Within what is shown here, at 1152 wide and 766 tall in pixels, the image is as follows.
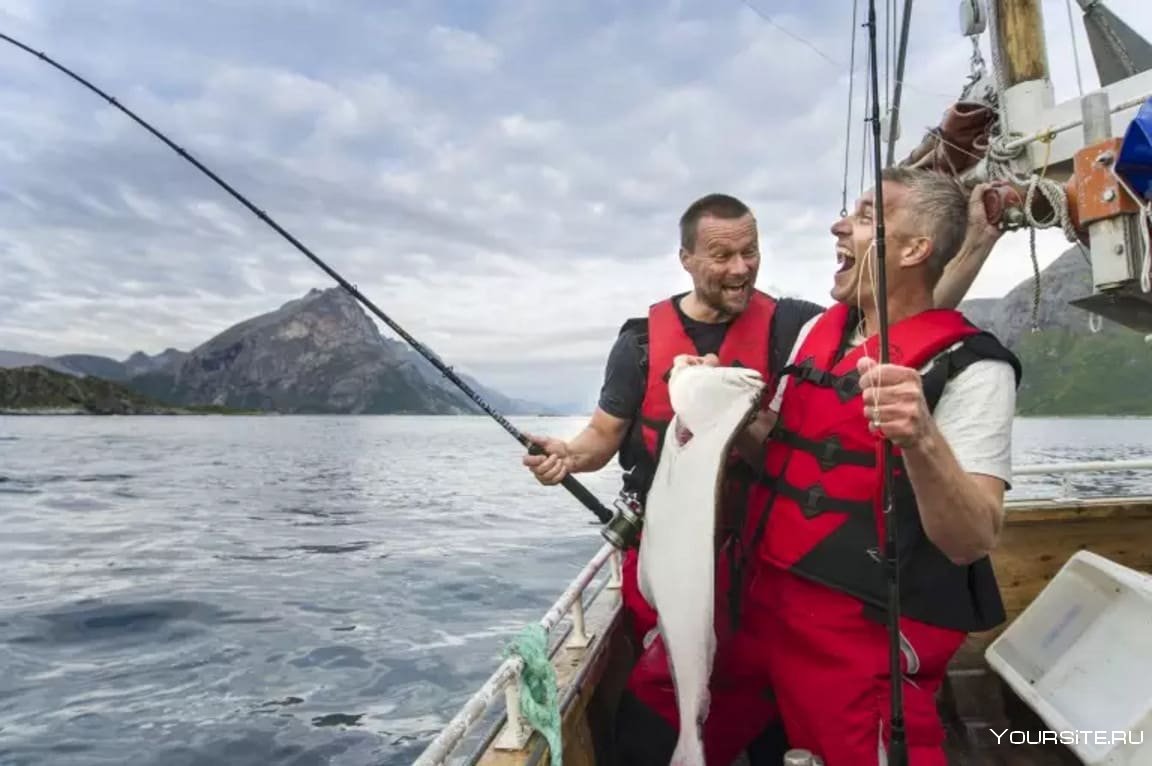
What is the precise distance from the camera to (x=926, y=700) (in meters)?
2.53

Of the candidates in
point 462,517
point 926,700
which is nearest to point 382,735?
point 926,700

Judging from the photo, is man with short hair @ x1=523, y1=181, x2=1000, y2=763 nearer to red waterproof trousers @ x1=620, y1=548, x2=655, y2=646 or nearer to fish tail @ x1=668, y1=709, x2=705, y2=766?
red waterproof trousers @ x1=620, y1=548, x2=655, y2=646

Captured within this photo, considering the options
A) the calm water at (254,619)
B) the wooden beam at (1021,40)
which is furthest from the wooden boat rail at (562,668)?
the calm water at (254,619)

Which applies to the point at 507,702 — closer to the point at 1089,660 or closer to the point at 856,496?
the point at 856,496

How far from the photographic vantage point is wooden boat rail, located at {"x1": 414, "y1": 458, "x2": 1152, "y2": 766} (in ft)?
7.57

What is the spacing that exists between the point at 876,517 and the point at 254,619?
33.5ft

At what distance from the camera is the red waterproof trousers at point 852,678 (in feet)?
8.16

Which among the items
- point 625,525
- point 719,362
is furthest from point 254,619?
point 719,362

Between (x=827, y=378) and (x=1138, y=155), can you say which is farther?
(x=1138, y=155)

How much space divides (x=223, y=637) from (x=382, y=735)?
4.20 m

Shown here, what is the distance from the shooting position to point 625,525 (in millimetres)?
3594

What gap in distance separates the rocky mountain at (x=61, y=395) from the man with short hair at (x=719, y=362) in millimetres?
196956

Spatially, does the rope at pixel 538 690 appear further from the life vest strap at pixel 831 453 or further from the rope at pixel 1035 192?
the rope at pixel 1035 192

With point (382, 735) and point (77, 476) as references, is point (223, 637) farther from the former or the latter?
point (77, 476)
